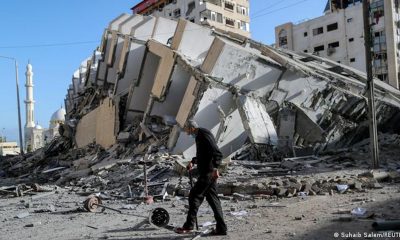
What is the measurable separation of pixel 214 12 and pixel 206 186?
50625mm

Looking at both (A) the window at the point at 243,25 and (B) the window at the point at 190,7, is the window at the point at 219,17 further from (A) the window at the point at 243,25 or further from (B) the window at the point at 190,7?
(A) the window at the point at 243,25

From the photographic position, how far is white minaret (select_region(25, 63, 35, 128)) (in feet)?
199

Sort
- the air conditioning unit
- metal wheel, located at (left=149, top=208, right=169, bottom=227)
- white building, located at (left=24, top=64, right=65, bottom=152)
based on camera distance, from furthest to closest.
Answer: white building, located at (left=24, top=64, right=65, bottom=152), the air conditioning unit, metal wheel, located at (left=149, top=208, right=169, bottom=227)

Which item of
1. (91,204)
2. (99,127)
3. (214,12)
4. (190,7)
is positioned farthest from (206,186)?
(190,7)

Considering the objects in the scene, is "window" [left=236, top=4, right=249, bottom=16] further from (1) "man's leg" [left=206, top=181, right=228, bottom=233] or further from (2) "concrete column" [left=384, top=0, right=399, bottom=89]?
(1) "man's leg" [left=206, top=181, right=228, bottom=233]

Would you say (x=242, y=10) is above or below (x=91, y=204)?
above

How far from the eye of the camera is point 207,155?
5.61 m

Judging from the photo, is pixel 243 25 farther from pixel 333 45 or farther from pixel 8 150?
pixel 8 150

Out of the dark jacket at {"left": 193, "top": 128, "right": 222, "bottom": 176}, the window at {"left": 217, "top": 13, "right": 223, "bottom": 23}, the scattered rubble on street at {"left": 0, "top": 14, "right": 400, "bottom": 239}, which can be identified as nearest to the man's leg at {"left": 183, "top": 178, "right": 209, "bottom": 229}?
the dark jacket at {"left": 193, "top": 128, "right": 222, "bottom": 176}

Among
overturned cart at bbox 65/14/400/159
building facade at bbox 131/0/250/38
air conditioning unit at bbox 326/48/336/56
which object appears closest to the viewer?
overturned cart at bbox 65/14/400/159

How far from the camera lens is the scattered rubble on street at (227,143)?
8.13 metres

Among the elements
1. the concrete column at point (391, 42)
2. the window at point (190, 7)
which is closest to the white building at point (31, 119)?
the window at point (190, 7)

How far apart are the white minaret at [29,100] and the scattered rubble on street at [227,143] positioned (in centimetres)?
4427

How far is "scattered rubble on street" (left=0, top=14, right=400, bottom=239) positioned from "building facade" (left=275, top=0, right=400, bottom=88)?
25.5m
